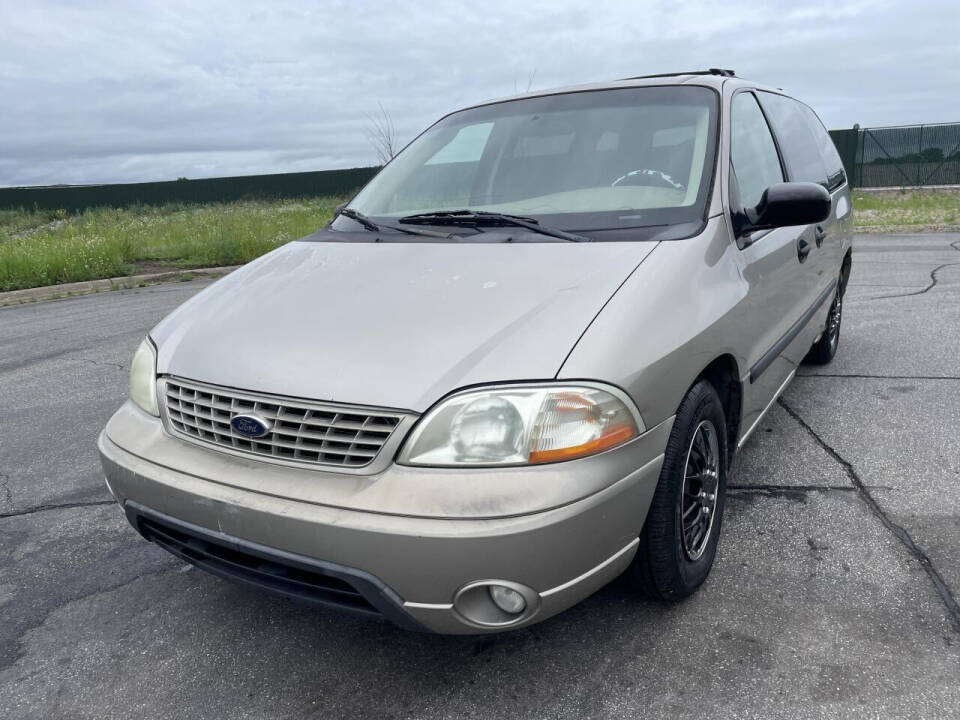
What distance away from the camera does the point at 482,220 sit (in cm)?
290

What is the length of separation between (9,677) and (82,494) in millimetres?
1380

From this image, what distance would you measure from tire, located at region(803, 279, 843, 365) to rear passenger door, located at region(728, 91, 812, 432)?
1378mm

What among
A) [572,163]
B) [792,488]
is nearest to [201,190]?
[572,163]

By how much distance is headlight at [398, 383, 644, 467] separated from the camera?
6.25 feet

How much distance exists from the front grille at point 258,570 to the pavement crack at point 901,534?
1810 millimetres

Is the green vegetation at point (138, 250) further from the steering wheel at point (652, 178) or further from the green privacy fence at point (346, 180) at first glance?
the steering wheel at point (652, 178)

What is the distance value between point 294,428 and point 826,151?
4367 millimetres

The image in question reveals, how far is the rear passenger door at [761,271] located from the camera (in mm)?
2850

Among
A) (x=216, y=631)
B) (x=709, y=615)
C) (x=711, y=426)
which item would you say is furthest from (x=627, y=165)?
(x=216, y=631)

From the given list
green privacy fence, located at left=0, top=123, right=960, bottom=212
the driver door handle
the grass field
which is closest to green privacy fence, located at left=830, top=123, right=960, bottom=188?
green privacy fence, located at left=0, top=123, right=960, bottom=212

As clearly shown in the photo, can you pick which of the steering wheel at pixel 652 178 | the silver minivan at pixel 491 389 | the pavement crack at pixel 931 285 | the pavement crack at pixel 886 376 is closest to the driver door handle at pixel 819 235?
the silver minivan at pixel 491 389

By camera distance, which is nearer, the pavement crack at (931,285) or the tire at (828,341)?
the tire at (828,341)

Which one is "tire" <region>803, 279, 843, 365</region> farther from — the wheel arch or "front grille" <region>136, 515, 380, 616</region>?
"front grille" <region>136, 515, 380, 616</region>

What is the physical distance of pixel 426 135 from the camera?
3820 mm
